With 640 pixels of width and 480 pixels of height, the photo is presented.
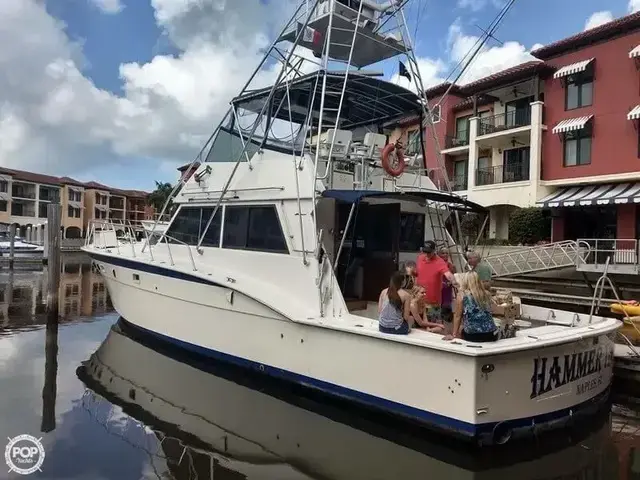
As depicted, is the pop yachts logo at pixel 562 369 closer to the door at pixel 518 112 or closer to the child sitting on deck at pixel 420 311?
the child sitting on deck at pixel 420 311

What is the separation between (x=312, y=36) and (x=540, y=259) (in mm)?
11439

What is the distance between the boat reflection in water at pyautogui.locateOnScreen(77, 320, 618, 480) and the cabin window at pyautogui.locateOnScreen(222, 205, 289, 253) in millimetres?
2007

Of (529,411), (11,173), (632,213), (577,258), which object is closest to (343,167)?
(529,411)

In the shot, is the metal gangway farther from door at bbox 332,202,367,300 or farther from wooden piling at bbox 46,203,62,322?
wooden piling at bbox 46,203,62,322

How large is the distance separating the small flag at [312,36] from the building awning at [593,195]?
53.5ft

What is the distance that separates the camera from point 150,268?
9430mm

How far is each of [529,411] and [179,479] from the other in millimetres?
3669

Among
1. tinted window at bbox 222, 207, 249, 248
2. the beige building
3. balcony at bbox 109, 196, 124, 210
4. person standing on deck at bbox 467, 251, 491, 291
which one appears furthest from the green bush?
balcony at bbox 109, 196, 124, 210

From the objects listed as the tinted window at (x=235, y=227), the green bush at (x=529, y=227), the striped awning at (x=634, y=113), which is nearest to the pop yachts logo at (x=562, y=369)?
the tinted window at (x=235, y=227)

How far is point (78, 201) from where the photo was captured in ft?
208

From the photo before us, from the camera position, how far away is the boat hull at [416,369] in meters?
5.52

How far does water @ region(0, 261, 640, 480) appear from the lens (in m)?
5.48

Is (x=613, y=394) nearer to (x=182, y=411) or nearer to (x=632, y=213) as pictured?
(x=182, y=411)

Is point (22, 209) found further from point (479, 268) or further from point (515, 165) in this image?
point (479, 268)
